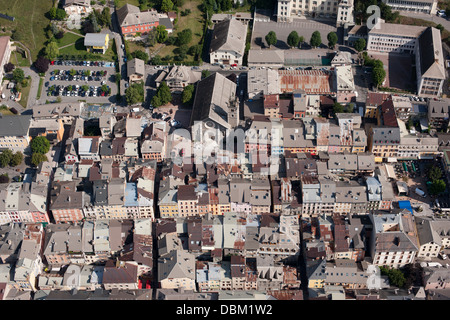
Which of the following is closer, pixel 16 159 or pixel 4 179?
pixel 4 179

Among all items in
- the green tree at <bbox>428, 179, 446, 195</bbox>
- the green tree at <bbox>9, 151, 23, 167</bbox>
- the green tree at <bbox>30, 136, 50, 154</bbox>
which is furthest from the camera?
the green tree at <bbox>30, 136, 50, 154</bbox>

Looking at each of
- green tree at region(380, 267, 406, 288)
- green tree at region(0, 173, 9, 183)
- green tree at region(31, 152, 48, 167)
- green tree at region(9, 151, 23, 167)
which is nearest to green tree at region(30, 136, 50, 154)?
green tree at region(31, 152, 48, 167)

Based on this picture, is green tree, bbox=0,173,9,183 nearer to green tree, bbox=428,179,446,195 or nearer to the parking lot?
the parking lot

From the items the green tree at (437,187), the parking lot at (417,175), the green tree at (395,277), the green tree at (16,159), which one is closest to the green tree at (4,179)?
the green tree at (16,159)

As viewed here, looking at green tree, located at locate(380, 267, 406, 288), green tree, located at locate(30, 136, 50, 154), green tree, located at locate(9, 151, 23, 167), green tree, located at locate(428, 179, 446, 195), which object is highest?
green tree, located at locate(30, 136, 50, 154)

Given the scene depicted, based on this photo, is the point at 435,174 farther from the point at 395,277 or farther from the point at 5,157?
the point at 5,157

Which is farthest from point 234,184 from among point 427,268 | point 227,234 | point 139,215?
point 427,268

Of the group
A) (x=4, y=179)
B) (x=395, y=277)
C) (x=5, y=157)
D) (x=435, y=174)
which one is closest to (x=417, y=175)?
(x=435, y=174)

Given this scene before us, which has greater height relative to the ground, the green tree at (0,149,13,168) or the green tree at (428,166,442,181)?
the green tree at (0,149,13,168)

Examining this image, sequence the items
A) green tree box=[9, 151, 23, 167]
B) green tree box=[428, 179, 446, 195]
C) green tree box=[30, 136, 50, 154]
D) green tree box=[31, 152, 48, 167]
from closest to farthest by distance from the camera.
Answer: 1. green tree box=[428, 179, 446, 195]
2. green tree box=[31, 152, 48, 167]
3. green tree box=[9, 151, 23, 167]
4. green tree box=[30, 136, 50, 154]

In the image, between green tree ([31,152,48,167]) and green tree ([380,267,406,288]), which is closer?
green tree ([380,267,406,288])
